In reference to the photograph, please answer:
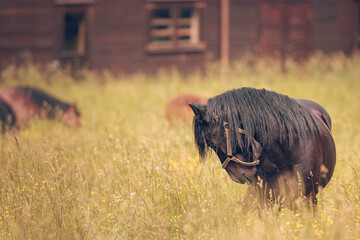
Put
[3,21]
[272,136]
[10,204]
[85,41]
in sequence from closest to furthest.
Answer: [272,136] → [10,204] → [3,21] → [85,41]

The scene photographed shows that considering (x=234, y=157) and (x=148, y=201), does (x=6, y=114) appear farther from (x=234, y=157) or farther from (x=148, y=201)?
(x=234, y=157)

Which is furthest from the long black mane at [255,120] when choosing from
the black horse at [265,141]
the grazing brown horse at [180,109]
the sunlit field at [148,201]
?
the grazing brown horse at [180,109]

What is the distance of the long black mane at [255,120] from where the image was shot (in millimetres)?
3256

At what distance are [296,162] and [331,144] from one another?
1.58 feet

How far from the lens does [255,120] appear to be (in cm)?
330

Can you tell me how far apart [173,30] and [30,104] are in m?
7.40

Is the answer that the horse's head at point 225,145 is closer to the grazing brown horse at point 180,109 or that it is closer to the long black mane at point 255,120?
Answer: the long black mane at point 255,120

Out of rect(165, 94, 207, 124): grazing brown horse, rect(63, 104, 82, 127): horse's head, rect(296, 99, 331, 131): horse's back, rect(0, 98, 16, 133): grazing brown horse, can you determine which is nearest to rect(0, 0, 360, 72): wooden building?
rect(0, 98, 16, 133): grazing brown horse

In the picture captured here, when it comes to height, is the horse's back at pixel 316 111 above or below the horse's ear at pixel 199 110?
below

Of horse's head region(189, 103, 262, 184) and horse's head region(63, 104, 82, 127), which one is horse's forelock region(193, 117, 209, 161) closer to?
horse's head region(189, 103, 262, 184)

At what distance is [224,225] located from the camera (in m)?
3.50

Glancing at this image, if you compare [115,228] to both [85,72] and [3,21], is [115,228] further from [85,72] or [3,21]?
[3,21]

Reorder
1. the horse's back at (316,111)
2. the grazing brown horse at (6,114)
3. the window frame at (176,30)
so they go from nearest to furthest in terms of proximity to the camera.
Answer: the horse's back at (316,111) < the grazing brown horse at (6,114) < the window frame at (176,30)

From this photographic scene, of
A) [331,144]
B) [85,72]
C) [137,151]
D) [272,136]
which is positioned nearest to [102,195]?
→ [137,151]
